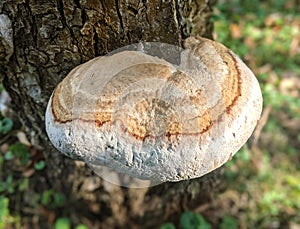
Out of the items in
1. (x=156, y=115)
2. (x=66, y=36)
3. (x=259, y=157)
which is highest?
(x=66, y=36)

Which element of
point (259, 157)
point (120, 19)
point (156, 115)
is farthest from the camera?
point (259, 157)

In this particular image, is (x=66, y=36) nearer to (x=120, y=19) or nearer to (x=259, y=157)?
(x=120, y=19)

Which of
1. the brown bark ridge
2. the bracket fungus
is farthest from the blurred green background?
the bracket fungus

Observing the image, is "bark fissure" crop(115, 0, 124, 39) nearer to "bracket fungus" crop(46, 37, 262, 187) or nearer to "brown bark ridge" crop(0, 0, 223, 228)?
"brown bark ridge" crop(0, 0, 223, 228)

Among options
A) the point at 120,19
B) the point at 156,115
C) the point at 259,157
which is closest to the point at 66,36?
the point at 120,19

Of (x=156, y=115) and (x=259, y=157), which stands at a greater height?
(x=156, y=115)

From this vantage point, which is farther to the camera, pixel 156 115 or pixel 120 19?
pixel 120 19

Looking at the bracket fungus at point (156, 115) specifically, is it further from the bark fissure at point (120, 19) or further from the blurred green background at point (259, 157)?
the blurred green background at point (259, 157)

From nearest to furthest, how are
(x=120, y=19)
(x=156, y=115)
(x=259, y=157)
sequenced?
(x=156, y=115) < (x=120, y=19) < (x=259, y=157)
